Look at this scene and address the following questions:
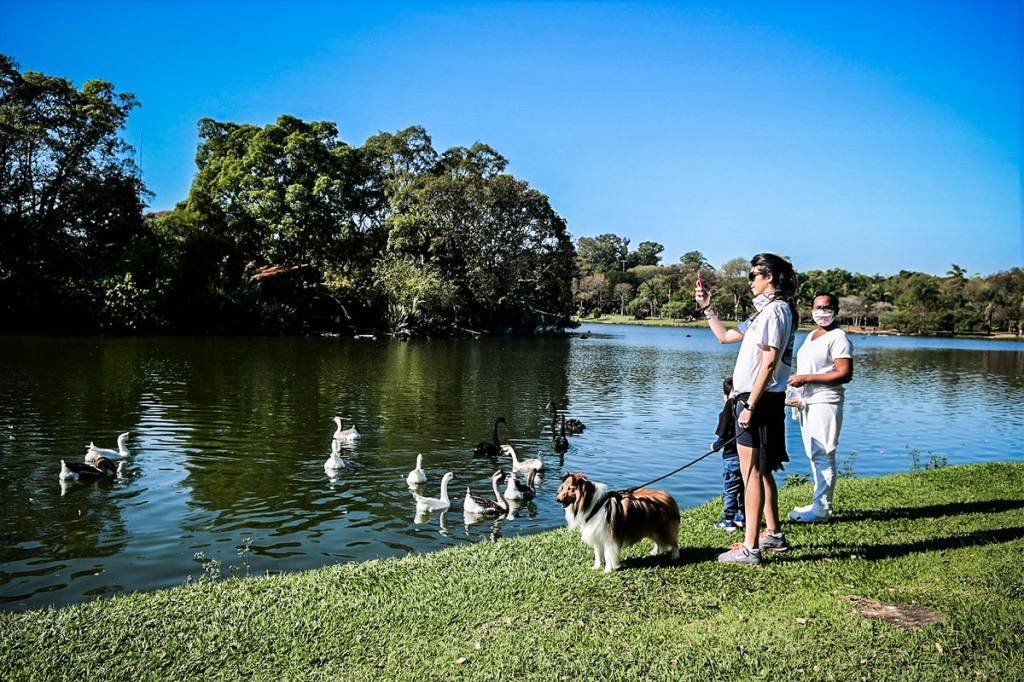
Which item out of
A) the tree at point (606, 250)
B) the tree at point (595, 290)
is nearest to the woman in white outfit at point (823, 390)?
the tree at point (595, 290)

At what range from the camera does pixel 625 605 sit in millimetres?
5586

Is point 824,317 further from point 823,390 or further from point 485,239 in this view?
point 485,239

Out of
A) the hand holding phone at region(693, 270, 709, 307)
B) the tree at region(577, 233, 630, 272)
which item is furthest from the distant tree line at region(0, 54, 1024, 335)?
the tree at region(577, 233, 630, 272)

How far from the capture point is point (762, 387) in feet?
19.5

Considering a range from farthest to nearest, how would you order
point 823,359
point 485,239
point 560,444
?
1. point 485,239
2. point 560,444
3. point 823,359

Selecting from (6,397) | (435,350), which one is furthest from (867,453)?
(435,350)

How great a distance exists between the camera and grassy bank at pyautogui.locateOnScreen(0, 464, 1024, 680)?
4.66 metres

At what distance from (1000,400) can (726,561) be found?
28540 mm

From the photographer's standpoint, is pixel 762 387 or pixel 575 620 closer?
pixel 575 620

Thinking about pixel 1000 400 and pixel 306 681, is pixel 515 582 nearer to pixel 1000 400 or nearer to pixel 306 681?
pixel 306 681

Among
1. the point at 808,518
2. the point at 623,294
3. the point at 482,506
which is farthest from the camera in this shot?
the point at 623,294

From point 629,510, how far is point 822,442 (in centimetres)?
259

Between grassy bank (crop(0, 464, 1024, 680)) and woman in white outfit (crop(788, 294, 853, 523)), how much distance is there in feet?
2.09

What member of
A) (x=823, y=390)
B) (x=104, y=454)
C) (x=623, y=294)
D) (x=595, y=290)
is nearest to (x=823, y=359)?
(x=823, y=390)
